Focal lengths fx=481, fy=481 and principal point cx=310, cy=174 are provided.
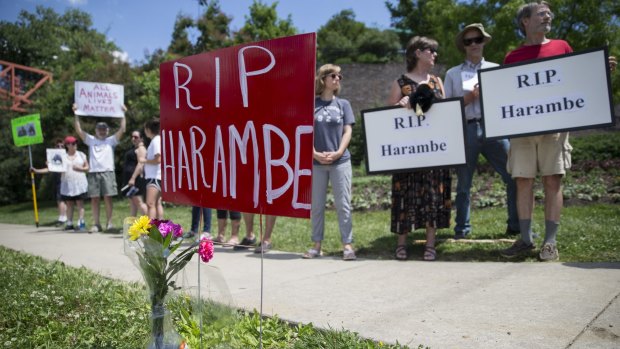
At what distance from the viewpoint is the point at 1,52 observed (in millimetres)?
35312

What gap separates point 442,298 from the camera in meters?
3.07

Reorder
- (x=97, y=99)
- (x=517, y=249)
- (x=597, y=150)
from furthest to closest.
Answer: (x=597, y=150), (x=97, y=99), (x=517, y=249)

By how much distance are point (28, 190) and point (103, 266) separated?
2079 centimetres

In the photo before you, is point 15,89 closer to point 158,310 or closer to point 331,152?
point 331,152

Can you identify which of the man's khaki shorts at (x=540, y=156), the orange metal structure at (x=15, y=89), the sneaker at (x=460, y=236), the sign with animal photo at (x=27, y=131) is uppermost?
the orange metal structure at (x=15, y=89)

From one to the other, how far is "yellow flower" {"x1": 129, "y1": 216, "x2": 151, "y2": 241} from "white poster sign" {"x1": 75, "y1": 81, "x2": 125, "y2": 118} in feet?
24.5

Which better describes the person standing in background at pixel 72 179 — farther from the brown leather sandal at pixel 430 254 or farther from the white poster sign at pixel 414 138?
the brown leather sandal at pixel 430 254

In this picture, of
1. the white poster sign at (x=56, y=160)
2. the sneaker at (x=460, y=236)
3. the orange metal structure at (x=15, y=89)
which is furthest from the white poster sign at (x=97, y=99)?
the orange metal structure at (x=15, y=89)

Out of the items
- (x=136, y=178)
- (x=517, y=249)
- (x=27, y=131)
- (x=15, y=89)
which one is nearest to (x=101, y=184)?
(x=136, y=178)

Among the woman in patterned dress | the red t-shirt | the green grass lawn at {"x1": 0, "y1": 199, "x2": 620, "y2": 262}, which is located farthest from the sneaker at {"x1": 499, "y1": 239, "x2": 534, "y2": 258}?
the red t-shirt

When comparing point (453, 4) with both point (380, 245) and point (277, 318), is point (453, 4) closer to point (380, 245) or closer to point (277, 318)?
point (380, 245)

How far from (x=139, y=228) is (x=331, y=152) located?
2874 millimetres

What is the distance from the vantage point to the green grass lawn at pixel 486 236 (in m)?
4.22

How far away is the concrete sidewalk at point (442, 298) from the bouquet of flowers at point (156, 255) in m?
0.11
